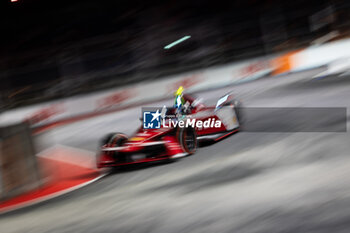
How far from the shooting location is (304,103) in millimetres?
12266

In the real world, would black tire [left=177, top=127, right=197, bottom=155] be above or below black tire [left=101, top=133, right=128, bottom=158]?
below

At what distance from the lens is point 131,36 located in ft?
70.1

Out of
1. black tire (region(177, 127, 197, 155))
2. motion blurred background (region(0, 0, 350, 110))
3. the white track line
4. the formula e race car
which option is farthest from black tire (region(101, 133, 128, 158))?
motion blurred background (region(0, 0, 350, 110))

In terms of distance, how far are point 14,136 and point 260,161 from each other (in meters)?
4.98

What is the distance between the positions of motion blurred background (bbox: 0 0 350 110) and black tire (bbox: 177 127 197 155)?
1057 centimetres

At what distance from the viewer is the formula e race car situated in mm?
9047

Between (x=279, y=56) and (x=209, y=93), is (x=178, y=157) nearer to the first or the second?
(x=209, y=93)

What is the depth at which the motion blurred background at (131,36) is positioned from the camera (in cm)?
1997

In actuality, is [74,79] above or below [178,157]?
above

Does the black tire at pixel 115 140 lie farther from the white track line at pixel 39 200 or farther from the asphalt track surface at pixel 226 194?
the white track line at pixel 39 200

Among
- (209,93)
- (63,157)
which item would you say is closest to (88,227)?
(63,157)

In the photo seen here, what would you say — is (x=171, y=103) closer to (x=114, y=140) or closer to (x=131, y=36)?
(x=131, y=36)

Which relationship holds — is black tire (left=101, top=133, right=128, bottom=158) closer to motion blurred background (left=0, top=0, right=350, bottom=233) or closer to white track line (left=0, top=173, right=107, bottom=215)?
motion blurred background (left=0, top=0, right=350, bottom=233)

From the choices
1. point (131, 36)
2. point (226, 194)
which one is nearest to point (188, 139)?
point (226, 194)
